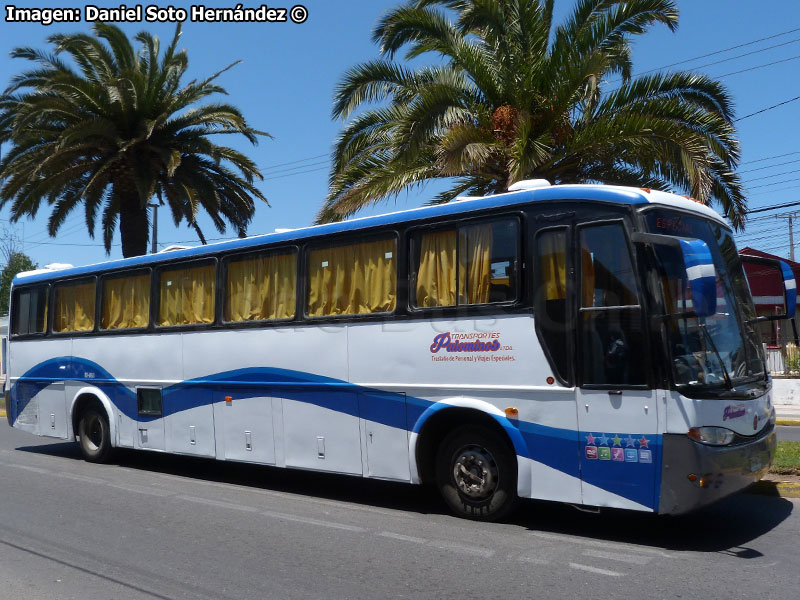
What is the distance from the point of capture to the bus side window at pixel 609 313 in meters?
7.04

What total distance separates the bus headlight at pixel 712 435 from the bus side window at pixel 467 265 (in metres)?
2.07

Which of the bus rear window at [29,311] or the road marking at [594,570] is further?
the bus rear window at [29,311]

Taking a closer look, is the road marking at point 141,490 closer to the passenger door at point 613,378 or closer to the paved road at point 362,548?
the paved road at point 362,548

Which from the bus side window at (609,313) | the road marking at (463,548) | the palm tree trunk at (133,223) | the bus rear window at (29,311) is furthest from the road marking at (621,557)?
the palm tree trunk at (133,223)

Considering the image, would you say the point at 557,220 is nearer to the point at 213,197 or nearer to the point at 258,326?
the point at 258,326

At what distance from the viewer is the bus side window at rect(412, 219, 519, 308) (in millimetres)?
8062

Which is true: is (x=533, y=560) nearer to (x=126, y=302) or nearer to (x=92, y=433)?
(x=126, y=302)

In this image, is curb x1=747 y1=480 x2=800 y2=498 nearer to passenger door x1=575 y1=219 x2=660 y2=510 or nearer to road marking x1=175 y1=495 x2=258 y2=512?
passenger door x1=575 y1=219 x2=660 y2=510

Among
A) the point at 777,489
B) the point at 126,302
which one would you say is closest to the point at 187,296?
the point at 126,302

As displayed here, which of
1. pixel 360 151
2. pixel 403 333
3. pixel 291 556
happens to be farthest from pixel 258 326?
pixel 360 151

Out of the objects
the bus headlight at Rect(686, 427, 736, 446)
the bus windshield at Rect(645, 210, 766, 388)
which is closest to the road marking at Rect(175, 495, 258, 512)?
the bus headlight at Rect(686, 427, 736, 446)

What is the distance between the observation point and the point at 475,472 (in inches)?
327

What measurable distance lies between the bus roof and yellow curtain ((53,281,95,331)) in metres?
0.89

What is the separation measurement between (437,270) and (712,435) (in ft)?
10.5
